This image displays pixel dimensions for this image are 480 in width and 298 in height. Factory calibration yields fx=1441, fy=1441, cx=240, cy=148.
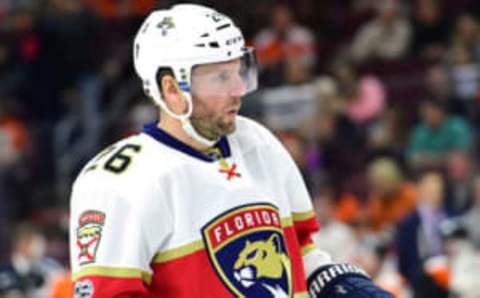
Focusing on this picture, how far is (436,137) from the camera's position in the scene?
9500 millimetres

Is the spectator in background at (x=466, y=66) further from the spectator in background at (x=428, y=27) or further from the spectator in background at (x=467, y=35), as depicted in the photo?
the spectator in background at (x=428, y=27)

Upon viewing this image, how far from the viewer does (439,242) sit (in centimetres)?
786

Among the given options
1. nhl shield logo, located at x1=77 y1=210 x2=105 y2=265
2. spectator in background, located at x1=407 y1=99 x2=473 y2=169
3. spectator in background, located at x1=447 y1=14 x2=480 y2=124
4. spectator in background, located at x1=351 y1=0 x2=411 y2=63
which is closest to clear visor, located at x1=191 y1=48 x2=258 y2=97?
nhl shield logo, located at x1=77 y1=210 x2=105 y2=265

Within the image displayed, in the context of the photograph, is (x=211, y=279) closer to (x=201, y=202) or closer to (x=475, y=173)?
(x=201, y=202)

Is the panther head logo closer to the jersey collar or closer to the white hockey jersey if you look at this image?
the white hockey jersey

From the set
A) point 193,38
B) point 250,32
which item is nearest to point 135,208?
point 193,38

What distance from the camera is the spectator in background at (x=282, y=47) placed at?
35.9 ft

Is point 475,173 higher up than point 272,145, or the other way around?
point 475,173

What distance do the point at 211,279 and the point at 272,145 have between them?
46 centimetres

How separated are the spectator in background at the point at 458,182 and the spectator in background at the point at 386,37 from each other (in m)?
2.11

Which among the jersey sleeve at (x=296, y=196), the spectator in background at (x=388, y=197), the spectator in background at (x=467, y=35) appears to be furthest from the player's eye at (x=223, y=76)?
the spectator in background at (x=467, y=35)

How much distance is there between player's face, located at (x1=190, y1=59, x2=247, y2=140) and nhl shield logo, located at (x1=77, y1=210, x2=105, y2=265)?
35 centimetres

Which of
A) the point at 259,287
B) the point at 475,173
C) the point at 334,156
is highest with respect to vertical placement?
the point at 334,156

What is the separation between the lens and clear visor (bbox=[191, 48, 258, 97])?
3643 millimetres
